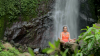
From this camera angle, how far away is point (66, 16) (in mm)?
10250

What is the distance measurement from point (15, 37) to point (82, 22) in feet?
25.0

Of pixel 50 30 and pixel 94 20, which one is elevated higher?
pixel 94 20

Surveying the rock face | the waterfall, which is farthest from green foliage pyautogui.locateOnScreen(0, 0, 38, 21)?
the waterfall

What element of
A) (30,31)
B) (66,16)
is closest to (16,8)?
(30,31)

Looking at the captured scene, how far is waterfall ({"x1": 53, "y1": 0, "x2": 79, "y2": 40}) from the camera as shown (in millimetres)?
9965

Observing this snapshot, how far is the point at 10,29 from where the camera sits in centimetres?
844

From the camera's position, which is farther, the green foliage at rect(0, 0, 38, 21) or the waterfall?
the waterfall

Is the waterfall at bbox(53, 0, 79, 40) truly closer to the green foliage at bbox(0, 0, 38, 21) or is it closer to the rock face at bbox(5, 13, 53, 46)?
the rock face at bbox(5, 13, 53, 46)

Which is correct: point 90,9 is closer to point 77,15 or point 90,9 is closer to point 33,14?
point 77,15

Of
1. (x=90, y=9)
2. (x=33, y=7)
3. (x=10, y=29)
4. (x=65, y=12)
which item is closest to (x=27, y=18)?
(x=33, y=7)

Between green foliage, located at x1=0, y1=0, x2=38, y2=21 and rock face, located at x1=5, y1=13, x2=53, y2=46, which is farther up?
green foliage, located at x1=0, y1=0, x2=38, y2=21

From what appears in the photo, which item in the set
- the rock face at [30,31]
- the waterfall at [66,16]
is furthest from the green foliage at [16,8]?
the waterfall at [66,16]

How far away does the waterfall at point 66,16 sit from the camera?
996 cm

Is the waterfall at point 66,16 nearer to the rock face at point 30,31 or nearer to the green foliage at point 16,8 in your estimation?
the rock face at point 30,31
